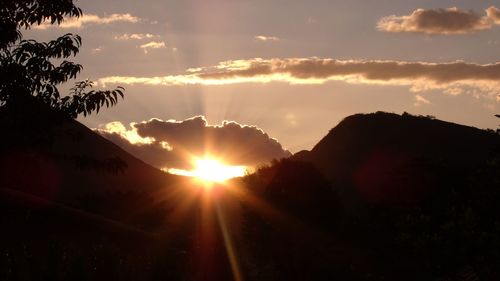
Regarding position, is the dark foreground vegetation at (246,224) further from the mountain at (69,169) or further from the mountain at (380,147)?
the mountain at (380,147)

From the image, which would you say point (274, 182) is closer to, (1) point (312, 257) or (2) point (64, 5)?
(1) point (312, 257)

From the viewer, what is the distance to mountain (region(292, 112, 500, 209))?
65.8 metres

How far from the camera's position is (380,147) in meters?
72.6

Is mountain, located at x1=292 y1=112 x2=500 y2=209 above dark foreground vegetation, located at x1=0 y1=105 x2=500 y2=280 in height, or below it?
above

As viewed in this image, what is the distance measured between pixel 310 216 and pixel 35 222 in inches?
1204

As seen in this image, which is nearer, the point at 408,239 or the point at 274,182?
the point at 408,239

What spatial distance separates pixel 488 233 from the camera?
14992 millimetres

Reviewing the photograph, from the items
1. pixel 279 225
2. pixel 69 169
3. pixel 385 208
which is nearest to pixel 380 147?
pixel 279 225

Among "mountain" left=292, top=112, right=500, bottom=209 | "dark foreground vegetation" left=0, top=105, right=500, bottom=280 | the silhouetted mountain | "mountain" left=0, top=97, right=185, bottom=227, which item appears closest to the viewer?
"dark foreground vegetation" left=0, top=105, right=500, bottom=280

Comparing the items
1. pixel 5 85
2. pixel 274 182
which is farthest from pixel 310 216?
pixel 5 85

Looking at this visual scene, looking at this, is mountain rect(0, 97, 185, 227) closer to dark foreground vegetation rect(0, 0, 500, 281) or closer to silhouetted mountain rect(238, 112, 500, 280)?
dark foreground vegetation rect(0, 0, 500, 281)

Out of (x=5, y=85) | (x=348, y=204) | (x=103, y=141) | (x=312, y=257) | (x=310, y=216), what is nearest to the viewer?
(x=5, y=85)

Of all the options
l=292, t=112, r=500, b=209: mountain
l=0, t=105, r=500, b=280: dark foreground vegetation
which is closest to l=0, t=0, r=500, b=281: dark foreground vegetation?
l=0, t=105, r=500, b=280: dark foreground vegetation

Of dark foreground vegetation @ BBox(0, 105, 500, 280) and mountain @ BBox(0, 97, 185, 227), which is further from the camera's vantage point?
mountain @ BBox(0, 97, 185, 227)
